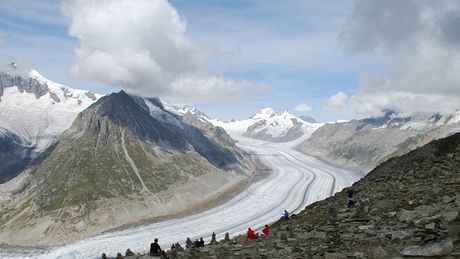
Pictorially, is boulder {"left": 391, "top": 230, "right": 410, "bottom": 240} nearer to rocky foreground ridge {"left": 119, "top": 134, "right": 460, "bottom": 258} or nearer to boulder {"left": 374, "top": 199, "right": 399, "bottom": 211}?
rocky foreground ridge {"left": 119, "top": 134, "right": 460, "bottom": 258}

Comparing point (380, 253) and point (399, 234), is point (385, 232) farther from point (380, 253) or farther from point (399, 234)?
point (380, 253)

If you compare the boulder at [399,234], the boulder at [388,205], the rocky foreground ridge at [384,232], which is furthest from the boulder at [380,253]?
the boulder at [388,205]

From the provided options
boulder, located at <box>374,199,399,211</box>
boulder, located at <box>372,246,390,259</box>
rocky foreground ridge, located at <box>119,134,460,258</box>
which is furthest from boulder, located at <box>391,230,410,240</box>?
boulder, located at <box>374,199,399,211</box>

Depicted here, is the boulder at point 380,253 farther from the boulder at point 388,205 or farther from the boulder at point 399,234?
the boulder at point 388,205

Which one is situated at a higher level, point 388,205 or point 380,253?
point 388,205

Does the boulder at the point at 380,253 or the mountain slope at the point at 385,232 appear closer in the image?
the mountain slope at the point at 385,232

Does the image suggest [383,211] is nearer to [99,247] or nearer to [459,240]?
[459,240]

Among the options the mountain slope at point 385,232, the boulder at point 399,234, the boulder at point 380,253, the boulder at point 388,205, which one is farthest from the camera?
the boulder at point 388,205

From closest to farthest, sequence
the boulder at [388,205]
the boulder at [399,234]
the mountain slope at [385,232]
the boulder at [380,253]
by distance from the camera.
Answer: the mountain slope at [385,232], the boulder at [380,253], the boulder at [399,234], the boulder at [388,205]

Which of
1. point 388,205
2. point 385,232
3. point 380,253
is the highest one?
point 388,205

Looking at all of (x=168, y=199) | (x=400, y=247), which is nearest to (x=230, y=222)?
(x=168, y=199)

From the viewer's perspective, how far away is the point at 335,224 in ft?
88.1

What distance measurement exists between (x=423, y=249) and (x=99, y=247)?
114783 millimetres

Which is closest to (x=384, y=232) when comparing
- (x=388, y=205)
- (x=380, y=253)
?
(x=380, y=253)
